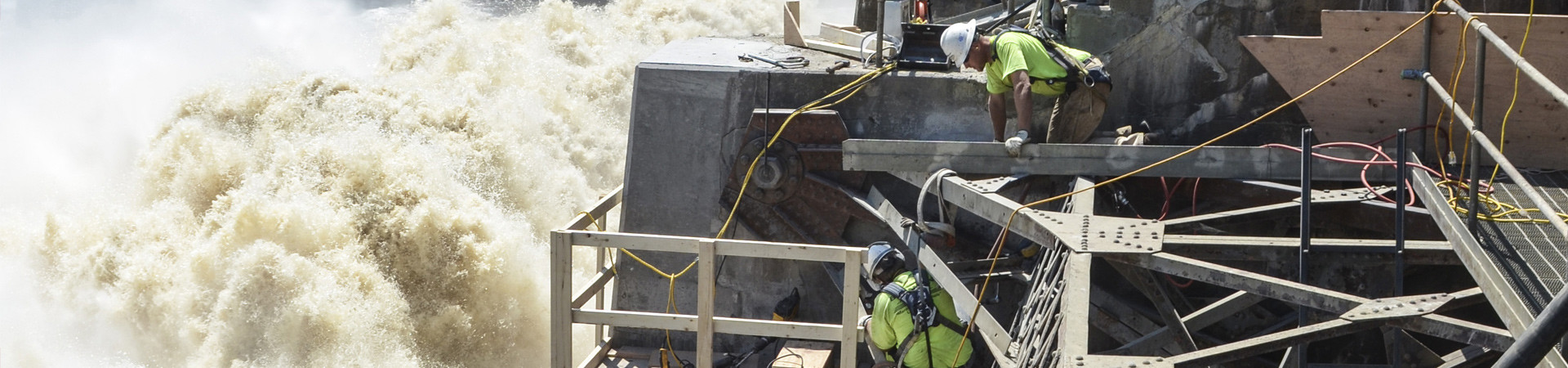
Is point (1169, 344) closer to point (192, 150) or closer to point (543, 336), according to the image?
point (543, 336)

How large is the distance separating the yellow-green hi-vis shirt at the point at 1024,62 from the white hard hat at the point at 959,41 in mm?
157

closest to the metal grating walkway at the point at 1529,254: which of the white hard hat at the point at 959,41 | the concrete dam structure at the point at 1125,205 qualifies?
the concrete dam structure at the point at 1125,205

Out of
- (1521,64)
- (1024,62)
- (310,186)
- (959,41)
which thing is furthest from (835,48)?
(310,186)

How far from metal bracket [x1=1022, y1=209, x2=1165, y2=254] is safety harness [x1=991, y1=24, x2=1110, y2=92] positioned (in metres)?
1.40

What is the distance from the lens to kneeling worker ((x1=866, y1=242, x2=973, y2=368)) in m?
7.53

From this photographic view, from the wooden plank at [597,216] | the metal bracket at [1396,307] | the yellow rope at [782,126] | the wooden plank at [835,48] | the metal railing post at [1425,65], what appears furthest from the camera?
the wooden plank at [835,48]

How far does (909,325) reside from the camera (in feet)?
24.6

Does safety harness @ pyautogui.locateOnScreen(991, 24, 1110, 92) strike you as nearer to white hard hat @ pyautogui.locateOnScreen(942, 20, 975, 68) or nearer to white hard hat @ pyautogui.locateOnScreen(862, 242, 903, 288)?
white hard hat @ pyautogui.locateOnScreen(942, 20, 975, 68)

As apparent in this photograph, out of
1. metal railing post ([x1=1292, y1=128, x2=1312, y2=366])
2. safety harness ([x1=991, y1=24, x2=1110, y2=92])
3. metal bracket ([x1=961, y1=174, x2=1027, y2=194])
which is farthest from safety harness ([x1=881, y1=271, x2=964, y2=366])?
metal railing post ([x1=1292, y1=128, x2=1312, y2=366])

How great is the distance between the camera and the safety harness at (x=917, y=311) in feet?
24.6

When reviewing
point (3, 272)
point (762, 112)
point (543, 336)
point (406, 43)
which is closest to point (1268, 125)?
point (762, 112)

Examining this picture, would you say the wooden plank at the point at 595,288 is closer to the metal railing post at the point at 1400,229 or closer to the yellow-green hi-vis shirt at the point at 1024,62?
the yellow-green hi-vis shirt at the point at 1024,62

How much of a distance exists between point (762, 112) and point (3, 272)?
1122 centimetres

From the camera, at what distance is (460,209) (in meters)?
15.3
